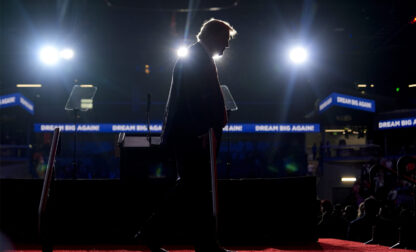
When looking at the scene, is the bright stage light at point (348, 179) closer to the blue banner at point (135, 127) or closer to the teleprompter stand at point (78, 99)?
the blue banner at point (135, 127)

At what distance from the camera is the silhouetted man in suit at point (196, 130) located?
282cm

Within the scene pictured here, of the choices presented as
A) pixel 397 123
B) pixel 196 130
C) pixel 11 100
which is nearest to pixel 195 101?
→ pixel 196 130

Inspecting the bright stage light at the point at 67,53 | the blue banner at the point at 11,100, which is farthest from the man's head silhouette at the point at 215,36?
the blue banner at the point at 11,100

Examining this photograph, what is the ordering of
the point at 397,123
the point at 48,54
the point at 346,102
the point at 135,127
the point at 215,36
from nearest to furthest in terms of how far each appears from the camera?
the point at 215,36, the point at 48,54, the point at 135,127, the point at 397,123, the point at 346,102

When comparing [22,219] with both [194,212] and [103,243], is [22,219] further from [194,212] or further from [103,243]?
[194,212]

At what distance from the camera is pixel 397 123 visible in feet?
60.0

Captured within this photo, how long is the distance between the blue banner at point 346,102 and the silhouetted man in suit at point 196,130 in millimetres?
16142

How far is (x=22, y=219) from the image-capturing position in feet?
15.2

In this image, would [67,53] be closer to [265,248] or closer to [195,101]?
[265,248]

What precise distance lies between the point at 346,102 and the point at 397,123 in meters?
2.19

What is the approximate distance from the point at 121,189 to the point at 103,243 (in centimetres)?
57

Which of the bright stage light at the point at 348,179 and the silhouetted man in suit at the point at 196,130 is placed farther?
the bright stage light at the point at 348,179

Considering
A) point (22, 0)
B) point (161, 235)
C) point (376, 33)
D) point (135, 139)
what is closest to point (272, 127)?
point (376, 33)

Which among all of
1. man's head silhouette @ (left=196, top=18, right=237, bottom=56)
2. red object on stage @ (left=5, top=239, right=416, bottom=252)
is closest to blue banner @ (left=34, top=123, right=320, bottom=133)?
red object on stage @ (left=5, top=239, right=416, bottom=252)
